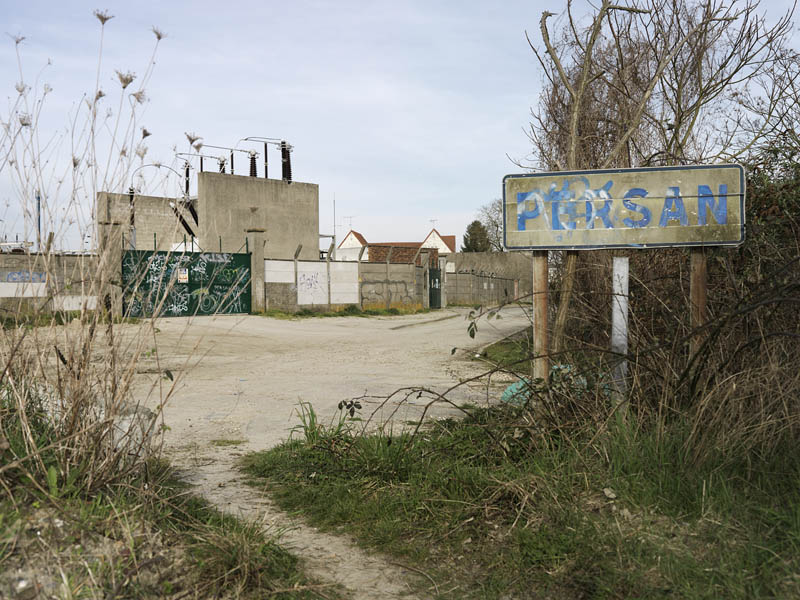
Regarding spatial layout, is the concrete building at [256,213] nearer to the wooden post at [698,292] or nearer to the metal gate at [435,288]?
the metal gate at [435,288]

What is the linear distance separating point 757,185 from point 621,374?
2.83m

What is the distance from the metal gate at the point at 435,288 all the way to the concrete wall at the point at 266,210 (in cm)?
697

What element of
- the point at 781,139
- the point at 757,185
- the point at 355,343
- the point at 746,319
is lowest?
the point at 355,343

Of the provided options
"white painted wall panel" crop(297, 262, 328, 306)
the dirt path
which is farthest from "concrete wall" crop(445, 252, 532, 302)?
the dirt path

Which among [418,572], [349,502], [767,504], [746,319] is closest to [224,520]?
[349,502]

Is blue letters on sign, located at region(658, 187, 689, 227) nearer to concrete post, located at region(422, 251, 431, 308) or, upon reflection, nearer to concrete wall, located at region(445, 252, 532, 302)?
concrete post, located at region(422, 251, 431, 308)

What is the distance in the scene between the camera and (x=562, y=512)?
366 cm

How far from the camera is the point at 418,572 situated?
3.45 meters

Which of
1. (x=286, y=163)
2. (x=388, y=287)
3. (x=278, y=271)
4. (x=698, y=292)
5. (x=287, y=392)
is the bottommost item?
(x=287, y=392)

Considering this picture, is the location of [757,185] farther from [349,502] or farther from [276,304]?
[276,304]

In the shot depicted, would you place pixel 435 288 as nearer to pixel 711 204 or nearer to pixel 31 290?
pixel 711 204

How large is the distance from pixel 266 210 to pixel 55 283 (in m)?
37.0

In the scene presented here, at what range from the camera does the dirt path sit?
3.70m

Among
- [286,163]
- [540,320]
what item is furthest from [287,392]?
[286,163]
